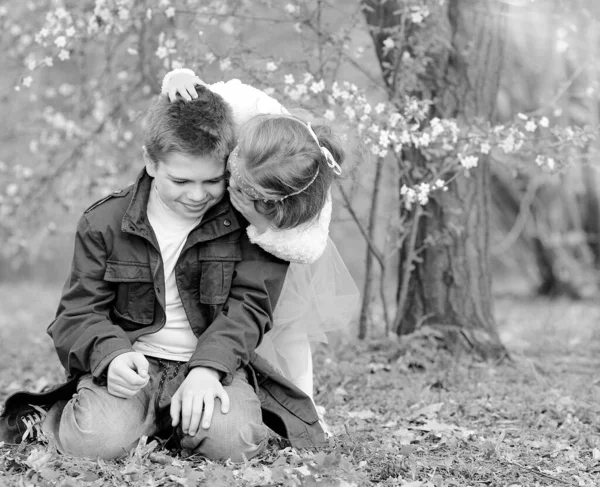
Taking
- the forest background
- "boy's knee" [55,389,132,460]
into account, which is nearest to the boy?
"boy's knee" [55,389,132,460]

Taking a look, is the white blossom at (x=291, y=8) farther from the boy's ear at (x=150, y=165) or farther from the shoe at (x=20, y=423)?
the shoe at (x=20, y=423)

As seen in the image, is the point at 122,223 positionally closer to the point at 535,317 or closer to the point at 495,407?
the point at 495,407

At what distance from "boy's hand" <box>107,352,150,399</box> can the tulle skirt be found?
660 mm

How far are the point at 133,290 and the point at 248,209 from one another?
49 cm

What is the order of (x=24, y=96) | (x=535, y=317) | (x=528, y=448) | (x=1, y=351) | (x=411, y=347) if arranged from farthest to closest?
(x=24, y=96) → (x=535, y=317) → (x=1, y=351) → (x=411, y=347) → (x=528, y=448)

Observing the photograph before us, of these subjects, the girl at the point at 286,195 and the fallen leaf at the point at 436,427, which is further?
the fallen leaf at the point at 436,427

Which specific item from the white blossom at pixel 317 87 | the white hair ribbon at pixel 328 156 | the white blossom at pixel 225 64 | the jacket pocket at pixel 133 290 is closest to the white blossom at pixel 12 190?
the white blossom at pixel 225 64

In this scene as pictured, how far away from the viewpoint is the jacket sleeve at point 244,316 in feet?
8.44

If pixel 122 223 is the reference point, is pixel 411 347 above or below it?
below

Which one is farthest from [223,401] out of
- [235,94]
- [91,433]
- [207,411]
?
[235,94]

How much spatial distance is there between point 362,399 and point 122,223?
133cm

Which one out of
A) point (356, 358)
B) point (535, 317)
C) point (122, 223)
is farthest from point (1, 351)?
point (535, 317)

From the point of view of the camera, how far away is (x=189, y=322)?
2.77 m

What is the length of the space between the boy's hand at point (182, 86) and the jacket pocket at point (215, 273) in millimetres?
523
